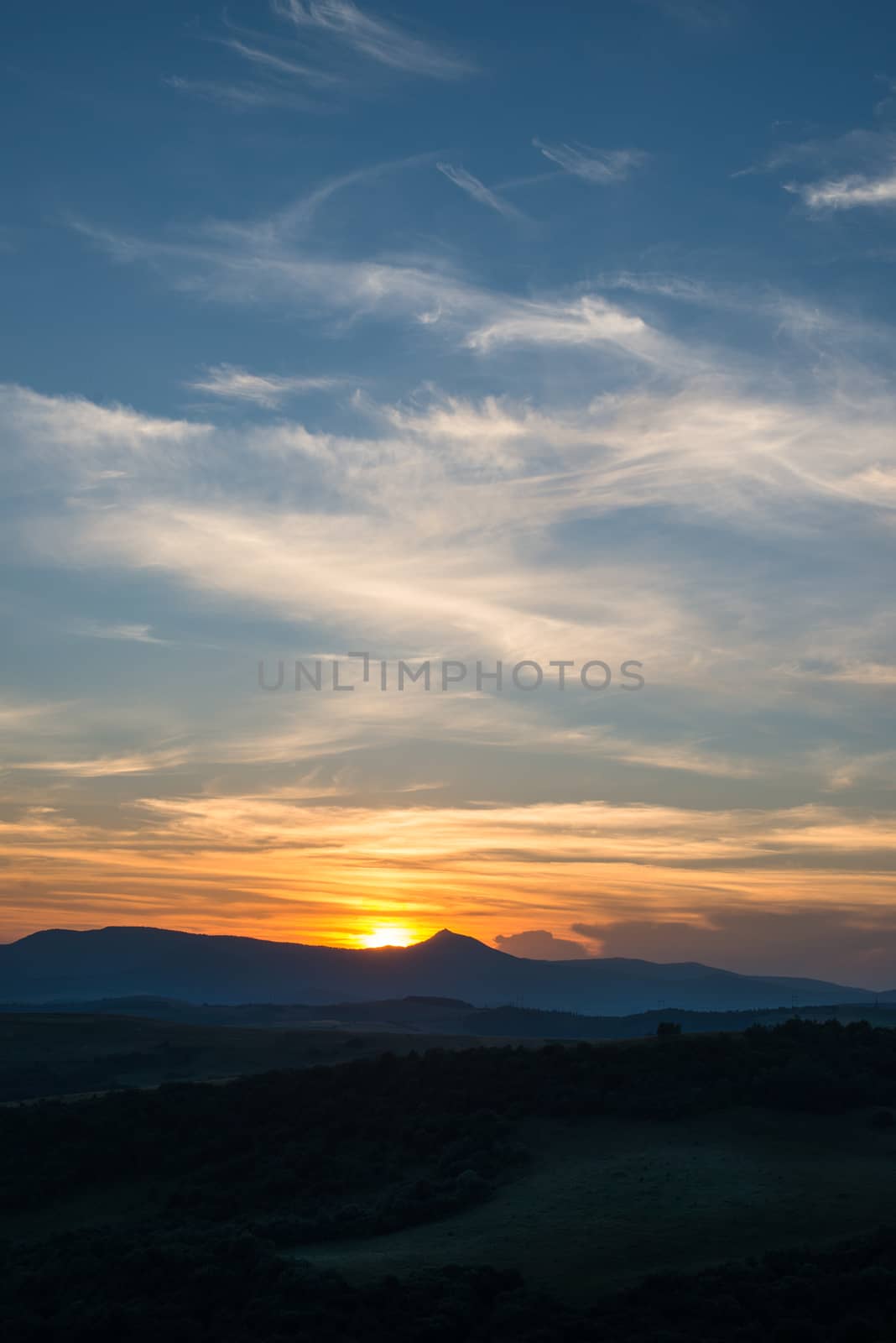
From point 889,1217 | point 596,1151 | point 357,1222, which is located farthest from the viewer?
point 596,1151

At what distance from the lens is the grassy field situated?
1067 inches

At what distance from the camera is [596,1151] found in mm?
37031

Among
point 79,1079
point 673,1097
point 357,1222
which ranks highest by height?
point 673,1097

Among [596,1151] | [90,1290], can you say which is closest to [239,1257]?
[90,1290]

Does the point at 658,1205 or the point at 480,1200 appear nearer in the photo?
the point at 658,1205

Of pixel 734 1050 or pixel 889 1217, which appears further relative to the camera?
pixel 734 1050

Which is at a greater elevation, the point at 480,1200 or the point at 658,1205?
the point at 658,1205

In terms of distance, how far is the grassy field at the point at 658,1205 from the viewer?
88.9 ft

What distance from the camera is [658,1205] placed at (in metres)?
30.4

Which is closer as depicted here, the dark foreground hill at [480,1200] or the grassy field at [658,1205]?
the dark foreground hill at [480,1200]

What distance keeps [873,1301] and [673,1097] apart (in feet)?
57.2

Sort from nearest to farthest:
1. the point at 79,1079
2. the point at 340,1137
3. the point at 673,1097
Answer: the point at 673,1097, the point at 340,1137, the point at 79,1079

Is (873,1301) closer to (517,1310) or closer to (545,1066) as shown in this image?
(517,1310)

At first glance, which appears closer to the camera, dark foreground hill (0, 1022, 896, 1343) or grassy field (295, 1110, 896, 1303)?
dark foreground hill (0, 1022, 896, 1343)
